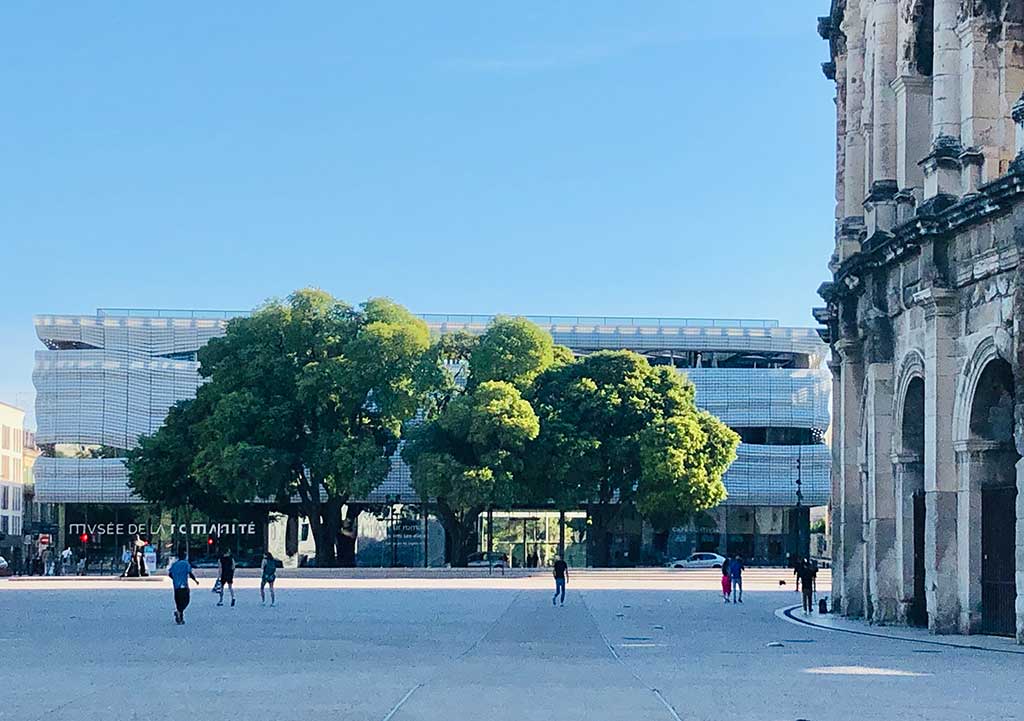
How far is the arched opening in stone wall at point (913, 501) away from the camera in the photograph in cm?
3422

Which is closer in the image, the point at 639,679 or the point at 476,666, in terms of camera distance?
the point at 639,679

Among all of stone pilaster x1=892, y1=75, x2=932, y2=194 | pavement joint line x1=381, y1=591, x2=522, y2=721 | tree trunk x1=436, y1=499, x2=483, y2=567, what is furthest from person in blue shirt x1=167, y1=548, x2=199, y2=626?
tree trunk x1=436, y1=499, x2=483, y2=567

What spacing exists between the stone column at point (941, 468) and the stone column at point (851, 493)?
19.8 ft

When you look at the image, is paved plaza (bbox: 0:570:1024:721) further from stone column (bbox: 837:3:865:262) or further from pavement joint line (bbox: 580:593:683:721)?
stone column (bbox: 837:3:865:262)

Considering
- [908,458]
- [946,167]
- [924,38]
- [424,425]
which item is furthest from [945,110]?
[424,425]

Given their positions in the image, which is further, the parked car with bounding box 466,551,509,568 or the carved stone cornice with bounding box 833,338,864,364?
the parked car with bounding box 466,551,509,568

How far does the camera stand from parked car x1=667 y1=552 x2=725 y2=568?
92356 mm

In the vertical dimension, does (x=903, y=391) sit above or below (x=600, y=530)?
above

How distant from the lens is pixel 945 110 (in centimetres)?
3253

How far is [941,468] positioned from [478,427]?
4372 cm

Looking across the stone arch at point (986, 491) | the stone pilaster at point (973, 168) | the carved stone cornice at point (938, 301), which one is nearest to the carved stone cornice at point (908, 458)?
the stone arch at point (986, 491)

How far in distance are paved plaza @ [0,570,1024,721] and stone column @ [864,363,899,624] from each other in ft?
6.57

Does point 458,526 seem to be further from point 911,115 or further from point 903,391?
point 911,115

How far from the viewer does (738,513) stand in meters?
102
